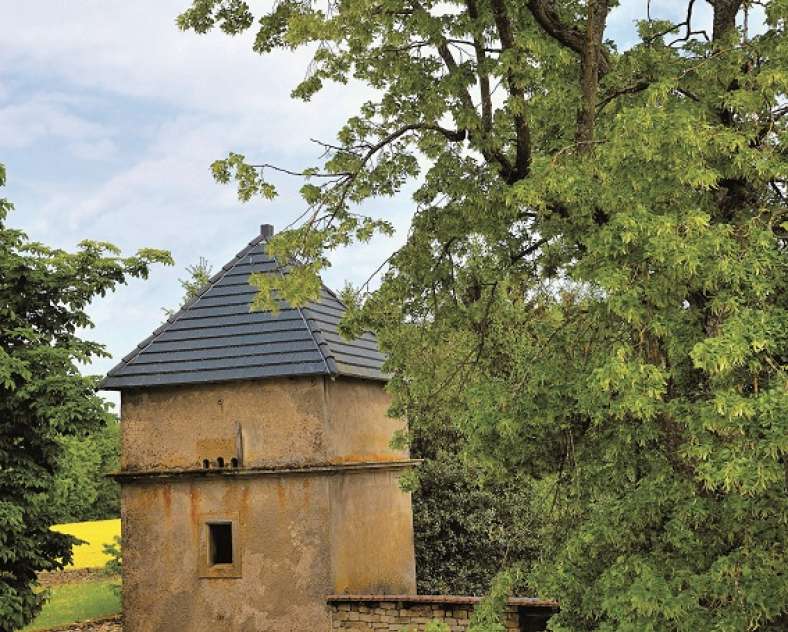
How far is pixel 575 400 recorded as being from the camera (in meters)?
9.87

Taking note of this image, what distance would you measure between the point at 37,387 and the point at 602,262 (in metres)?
9.36

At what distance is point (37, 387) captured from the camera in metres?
13.7

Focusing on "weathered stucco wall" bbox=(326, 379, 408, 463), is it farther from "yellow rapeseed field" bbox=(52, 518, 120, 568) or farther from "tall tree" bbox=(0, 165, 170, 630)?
"yellow rapeseed field" bbox=(52, 518, 120, 568)

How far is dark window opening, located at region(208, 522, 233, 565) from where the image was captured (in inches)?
595

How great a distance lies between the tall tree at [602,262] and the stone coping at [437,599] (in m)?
2.05

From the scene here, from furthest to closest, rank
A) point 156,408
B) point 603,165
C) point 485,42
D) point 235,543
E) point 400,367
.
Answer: point 156,408 < point 235,543 < point 400,367 < point 485,42 < point 603,165

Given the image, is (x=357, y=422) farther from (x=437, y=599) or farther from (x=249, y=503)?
(x=437, y=599)

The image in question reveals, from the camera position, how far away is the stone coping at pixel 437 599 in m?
12.4

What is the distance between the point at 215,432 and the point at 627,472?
8067 mm

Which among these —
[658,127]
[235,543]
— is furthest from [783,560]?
[235,543]

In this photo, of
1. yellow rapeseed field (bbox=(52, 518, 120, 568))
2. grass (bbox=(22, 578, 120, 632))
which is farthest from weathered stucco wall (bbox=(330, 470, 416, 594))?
yellow rapeseed field (bbox=(52, 518, 120, 568))

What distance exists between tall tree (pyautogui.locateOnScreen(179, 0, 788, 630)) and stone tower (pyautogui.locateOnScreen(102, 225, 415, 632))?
7.29 ft

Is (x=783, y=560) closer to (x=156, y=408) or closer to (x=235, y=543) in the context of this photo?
(x=235, y=543)

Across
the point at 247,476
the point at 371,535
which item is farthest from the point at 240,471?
the point at 371,535
